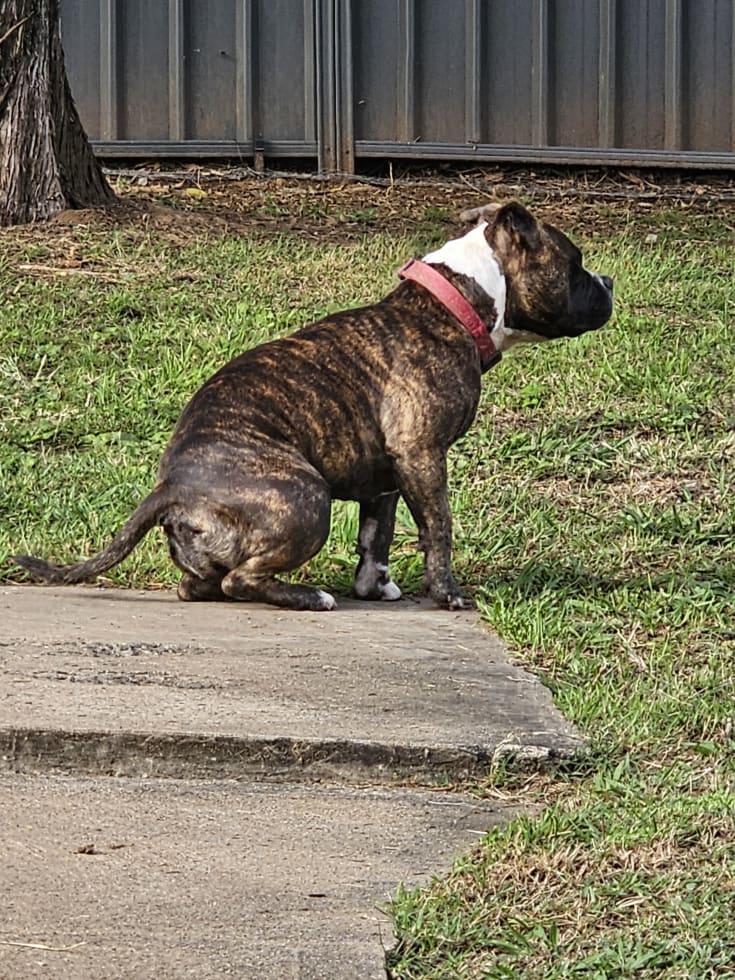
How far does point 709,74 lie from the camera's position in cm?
1236

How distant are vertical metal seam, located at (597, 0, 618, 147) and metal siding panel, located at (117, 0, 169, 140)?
10.1 feet

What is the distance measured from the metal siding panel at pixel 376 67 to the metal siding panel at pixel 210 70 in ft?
2.84

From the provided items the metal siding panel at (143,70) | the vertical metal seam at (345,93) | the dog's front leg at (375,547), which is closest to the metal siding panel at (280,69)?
the vertical metal seam at (345,93)

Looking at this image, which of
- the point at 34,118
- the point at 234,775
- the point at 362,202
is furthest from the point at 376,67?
the point at 234,775

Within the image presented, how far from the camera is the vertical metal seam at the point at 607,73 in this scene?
12.2 meters

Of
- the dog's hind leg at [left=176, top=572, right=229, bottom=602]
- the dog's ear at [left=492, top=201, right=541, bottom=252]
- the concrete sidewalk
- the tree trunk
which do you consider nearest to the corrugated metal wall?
the tree trunk

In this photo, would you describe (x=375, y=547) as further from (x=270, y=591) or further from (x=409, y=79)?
(x=409, y=79)

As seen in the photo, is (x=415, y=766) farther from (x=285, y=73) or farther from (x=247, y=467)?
(x=285, y=73)

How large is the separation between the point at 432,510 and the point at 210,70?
22.5 feet

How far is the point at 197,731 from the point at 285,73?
8.48 meters

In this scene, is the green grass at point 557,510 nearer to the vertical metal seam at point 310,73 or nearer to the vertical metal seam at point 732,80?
the vertical metal seam at point 732,80

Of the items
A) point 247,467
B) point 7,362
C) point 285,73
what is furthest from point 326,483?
point 285,73

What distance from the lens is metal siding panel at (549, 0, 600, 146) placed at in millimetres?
12305

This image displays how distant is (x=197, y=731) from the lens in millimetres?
4469
